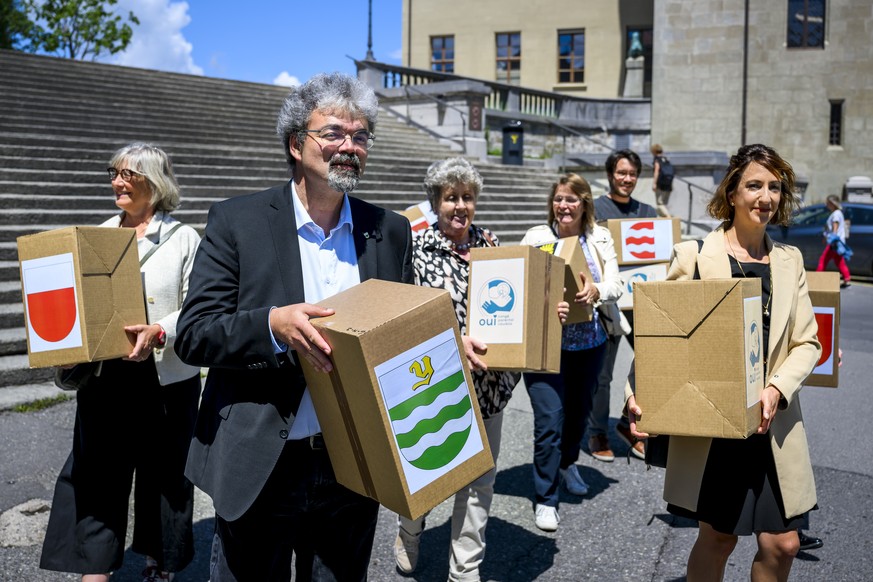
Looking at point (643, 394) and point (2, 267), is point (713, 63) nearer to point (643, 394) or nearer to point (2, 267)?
point (2, 267)

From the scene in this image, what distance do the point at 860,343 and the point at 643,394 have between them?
8291mm

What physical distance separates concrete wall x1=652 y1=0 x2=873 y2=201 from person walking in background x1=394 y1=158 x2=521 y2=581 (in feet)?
84.8

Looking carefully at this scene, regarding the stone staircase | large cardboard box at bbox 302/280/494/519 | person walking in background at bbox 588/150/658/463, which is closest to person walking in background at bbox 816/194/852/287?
the stone staircase

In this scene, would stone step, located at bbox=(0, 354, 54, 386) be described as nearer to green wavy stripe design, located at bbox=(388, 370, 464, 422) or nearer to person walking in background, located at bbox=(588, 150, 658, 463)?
person walking in background, located at bbox=(588, 150, 658, 463)

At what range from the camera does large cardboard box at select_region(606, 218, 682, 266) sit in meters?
5.85

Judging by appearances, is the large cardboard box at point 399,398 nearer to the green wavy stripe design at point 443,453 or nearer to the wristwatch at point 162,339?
the green wavy stripe design at point 443,453

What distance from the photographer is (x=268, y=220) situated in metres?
2.44

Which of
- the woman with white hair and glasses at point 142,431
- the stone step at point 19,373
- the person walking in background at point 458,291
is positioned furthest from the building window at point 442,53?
the woman with white hair and glasses at point 142,431

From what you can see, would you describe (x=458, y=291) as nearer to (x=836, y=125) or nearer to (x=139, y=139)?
(x=139, y=139)

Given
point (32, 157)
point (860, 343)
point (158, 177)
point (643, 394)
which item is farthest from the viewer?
point (32, 157)

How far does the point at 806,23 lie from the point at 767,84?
2.29 metres

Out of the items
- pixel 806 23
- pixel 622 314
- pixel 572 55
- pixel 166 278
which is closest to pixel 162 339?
pixel 166 278

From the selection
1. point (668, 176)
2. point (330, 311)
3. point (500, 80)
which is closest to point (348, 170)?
point (330, 311)

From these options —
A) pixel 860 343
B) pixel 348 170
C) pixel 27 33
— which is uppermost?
pixel 27 33
